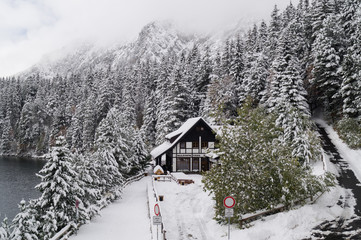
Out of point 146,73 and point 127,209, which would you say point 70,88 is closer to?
point 146,73

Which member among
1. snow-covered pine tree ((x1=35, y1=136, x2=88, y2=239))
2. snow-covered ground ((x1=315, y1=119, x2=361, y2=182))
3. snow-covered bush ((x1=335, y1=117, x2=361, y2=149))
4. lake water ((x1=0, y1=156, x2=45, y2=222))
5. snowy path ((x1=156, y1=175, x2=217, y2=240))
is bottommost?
lake water ((x1=0, y1=156, x2=45, y2=222))

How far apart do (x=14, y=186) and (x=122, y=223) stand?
40.0 metres

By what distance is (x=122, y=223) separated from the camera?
20594mm

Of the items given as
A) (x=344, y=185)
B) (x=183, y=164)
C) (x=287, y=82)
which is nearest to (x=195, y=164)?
(x=183, y=164)

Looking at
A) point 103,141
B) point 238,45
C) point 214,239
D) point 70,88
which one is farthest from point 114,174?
point 70,88

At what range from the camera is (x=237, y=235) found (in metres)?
14.9

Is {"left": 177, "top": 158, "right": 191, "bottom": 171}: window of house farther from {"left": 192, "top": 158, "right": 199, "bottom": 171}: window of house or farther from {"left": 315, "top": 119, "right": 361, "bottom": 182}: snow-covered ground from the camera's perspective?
{"left": 315, "top": 119, "right": 361, "bottom": 182}: snow-covered ground

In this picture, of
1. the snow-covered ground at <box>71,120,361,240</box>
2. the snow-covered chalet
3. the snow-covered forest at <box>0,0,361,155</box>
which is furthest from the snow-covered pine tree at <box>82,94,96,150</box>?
the snow-covered ground at <box>71,120,361,240</box>

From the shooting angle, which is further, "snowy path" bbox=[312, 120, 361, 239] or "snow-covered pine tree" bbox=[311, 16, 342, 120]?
"snow-covered pine tree" bbox=[311, 16, 342, 120]

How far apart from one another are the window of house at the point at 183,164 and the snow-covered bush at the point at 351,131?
71.9 feet

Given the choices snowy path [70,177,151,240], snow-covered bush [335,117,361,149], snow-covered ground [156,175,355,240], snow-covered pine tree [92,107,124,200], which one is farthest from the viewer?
snow-covered bush [335,117,361,149]

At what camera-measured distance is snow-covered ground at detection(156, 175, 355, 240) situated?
1423cm

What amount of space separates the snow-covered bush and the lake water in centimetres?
4169

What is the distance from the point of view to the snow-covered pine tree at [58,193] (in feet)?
56.0
